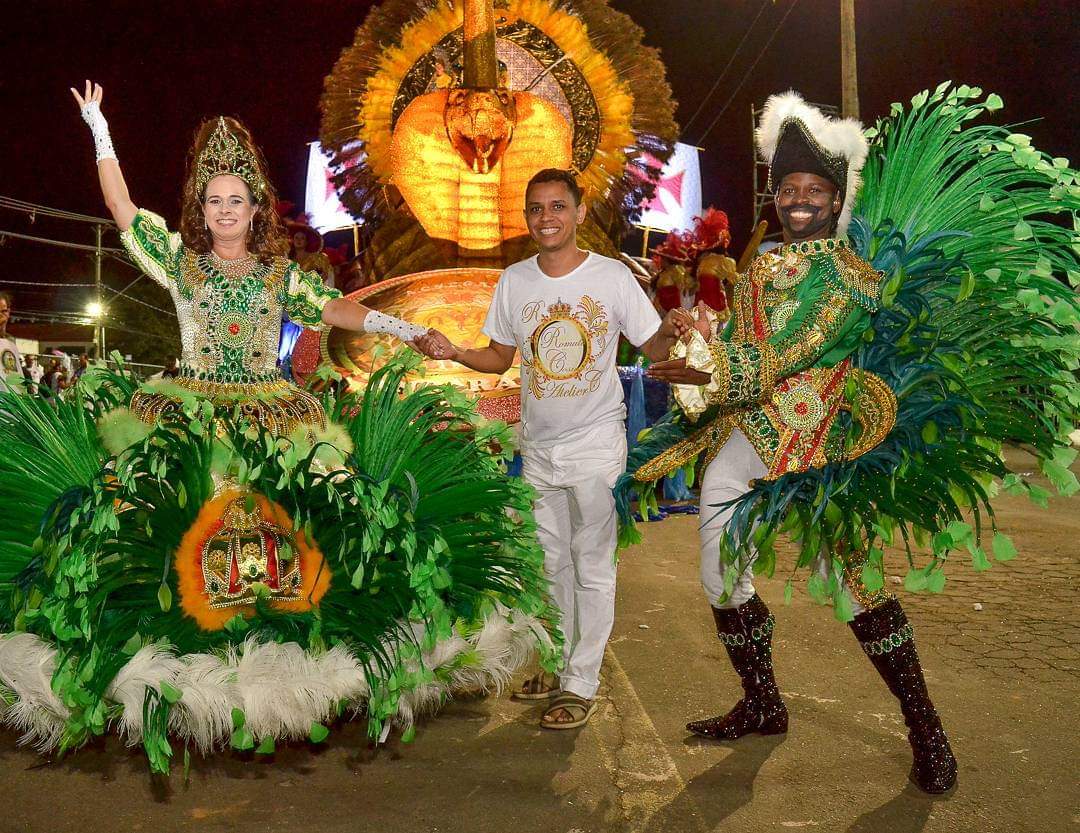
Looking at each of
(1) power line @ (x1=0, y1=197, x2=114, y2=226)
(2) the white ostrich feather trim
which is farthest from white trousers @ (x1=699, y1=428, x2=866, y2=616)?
(1) power line @ (x1=0, y1=197, x2=114, y2=226)

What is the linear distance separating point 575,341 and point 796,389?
3.11ft

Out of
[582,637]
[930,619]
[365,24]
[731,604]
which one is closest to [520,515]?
[582,637]

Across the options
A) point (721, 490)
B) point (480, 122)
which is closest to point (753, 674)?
point (721, 490)

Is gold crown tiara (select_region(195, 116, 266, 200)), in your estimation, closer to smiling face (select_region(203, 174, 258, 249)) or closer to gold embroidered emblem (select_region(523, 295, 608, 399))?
smiling face (select_region(203, 174, 258, 249))

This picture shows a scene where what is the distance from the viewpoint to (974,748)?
3404mm

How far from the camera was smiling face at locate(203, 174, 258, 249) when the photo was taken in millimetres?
3838

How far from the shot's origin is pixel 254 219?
395cm

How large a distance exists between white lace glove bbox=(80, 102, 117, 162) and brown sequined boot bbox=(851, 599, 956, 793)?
3.16 meters

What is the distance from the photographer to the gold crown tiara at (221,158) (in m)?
3.85

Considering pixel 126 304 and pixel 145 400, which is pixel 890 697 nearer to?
pixel 145 400

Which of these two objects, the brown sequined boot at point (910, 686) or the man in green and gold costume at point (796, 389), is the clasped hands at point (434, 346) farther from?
the brown sequined boot at point (910, 686)

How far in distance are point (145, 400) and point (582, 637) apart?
5.89 feet

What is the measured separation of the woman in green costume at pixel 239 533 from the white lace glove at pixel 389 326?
0.03 feet

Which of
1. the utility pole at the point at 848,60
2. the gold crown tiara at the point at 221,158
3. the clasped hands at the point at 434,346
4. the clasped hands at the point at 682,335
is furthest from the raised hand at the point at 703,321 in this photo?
the utility pole at the point at 848,60
